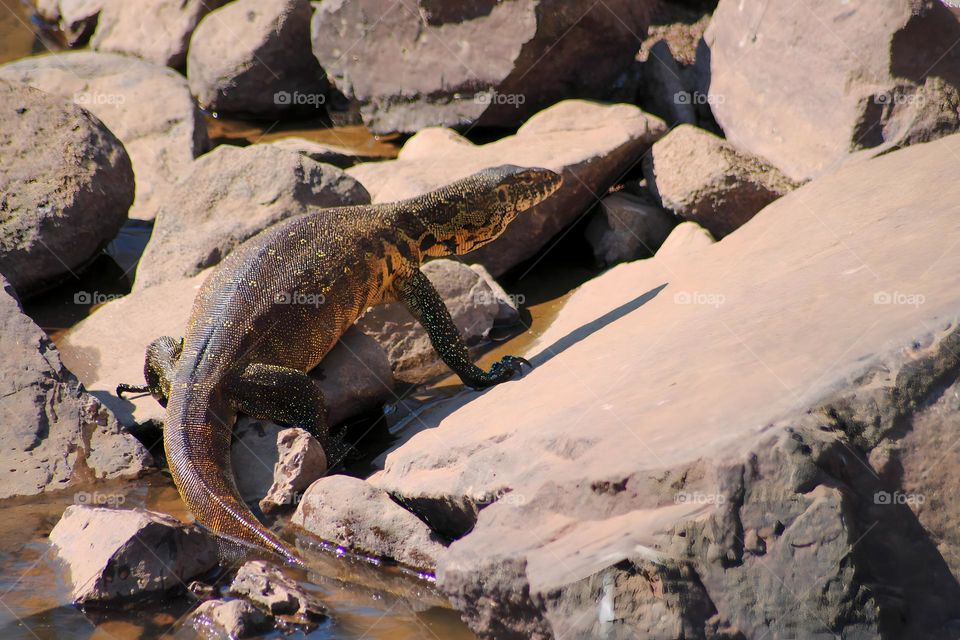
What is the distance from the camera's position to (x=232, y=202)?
8.23 metres

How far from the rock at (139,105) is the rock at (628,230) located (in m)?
4.16

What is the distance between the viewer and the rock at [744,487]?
3.72 m

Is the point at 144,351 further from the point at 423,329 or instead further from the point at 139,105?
the point at 139,105

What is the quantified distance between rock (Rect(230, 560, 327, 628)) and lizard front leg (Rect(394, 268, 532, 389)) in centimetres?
232

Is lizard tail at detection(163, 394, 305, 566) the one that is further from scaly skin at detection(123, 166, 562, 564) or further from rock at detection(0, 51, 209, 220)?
rock at detection(0, 51, 209, 220)

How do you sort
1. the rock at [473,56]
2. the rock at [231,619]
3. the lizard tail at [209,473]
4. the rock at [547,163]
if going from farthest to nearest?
1. the rock at [473,56]
2. the rock at [547,163]
3. the lizard tail at [209,473]
4. the rock at [231,619]

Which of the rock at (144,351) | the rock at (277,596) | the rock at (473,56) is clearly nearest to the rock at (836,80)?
the rock at (473,56)

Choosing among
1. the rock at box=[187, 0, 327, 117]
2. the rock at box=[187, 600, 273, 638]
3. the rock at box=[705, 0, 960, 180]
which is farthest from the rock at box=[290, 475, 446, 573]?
the rock at box=[187, 0, 327, 117]

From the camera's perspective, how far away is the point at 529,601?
389 centimetres

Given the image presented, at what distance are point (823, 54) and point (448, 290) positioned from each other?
12.0ft

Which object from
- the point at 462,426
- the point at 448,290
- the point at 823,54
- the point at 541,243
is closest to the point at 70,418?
the point at 462,426

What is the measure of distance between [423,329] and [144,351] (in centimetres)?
199

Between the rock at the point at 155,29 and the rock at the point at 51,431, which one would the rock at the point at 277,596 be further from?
the rock at the point at 155,29

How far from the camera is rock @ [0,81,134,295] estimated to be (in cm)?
822
